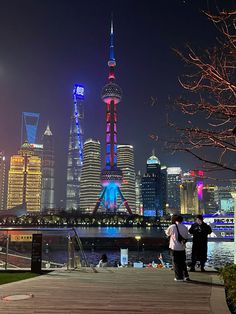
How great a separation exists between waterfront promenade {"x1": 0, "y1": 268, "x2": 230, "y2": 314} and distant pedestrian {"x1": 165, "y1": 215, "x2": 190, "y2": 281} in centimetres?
29

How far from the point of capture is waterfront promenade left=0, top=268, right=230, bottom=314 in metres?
6.06

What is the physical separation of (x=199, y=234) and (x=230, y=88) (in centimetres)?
584

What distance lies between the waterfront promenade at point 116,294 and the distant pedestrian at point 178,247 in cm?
29

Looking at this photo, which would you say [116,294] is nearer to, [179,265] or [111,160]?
[179,265]

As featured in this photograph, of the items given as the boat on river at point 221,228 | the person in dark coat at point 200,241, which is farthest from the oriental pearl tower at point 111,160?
the person in dark coat at point 200,241

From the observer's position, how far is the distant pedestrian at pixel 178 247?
30.7ft

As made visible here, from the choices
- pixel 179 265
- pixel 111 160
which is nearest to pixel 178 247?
pixel 179 265

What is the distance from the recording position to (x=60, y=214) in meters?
190

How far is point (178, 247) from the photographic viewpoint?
31.3 feet

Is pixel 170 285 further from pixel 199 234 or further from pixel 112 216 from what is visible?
pixel 112 216

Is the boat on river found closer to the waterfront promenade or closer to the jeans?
the jeans

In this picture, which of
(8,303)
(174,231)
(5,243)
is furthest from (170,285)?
(5,243)

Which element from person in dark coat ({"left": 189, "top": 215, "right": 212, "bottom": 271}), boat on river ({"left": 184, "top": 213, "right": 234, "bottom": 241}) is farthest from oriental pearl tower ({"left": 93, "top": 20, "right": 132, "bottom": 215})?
person in dark coat ({"left": 189, "top": 215, "right": 212, "bottom": 271})

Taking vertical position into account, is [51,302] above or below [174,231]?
below
